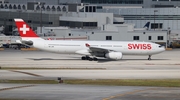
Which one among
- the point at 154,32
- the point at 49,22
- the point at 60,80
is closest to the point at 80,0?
the point at 49,22

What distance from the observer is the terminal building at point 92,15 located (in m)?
140

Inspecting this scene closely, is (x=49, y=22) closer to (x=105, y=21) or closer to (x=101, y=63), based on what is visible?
(x=105, y=21)

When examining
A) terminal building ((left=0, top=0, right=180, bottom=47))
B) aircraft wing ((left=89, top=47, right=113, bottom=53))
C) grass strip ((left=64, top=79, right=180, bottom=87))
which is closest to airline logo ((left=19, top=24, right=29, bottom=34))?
aircraft wing ((left=89, top=47, right=113, bottom=53))

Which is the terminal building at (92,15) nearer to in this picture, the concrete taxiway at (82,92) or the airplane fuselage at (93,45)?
the airplane fuselage at (93,45)

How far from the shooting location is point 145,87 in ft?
149

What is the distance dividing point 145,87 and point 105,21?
314 feet

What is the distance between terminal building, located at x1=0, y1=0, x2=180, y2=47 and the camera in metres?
140

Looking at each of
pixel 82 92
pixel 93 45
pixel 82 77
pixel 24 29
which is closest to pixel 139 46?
pixel 93 45

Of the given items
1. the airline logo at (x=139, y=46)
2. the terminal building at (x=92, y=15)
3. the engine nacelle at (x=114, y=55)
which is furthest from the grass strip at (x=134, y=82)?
the terminal building at (x=92, y=15)

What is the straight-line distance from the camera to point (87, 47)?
258 feet

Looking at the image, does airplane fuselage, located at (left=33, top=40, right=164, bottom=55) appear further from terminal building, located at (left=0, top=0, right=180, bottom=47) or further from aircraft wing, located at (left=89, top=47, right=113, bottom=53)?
terminal building, located at (left=0, top=0, right=180, bottom=47)

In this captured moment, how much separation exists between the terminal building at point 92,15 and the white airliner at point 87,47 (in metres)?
32.3

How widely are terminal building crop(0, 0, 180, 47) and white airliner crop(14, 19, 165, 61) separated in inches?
1273

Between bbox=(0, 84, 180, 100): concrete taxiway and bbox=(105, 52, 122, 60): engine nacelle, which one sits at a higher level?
bbox=(105, 52, 122, 60): engine nacelle
